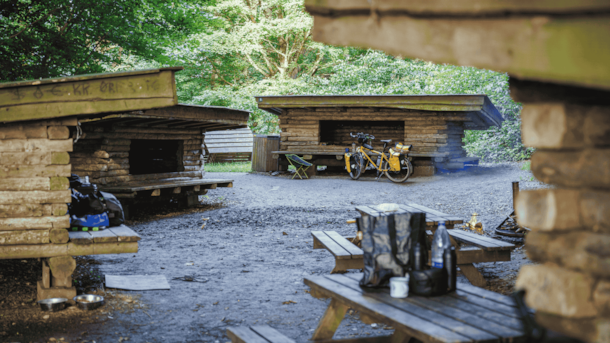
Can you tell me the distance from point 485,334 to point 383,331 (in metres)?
2.39

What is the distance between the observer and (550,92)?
1.77 metres

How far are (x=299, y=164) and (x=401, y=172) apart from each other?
3.70 metres

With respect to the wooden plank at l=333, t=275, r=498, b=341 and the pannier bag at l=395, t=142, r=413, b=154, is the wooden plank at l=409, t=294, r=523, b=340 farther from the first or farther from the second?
the pannier bag at l=395, t=142, r=413, b=154

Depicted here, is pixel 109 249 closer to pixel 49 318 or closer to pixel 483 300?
pixel 49 318

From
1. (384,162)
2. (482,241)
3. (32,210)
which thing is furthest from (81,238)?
(384,162)

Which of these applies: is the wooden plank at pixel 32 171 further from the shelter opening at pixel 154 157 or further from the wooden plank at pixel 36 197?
the shelter opening at pixel 154 157

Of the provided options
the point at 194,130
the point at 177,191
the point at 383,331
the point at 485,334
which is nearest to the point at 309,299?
the point at 383,331

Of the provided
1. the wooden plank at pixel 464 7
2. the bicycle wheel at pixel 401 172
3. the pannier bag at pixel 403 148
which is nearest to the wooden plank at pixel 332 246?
the wooden plank at pixel 464 7

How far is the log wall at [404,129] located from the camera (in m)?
16.1

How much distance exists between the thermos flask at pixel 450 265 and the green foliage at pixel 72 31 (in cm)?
849

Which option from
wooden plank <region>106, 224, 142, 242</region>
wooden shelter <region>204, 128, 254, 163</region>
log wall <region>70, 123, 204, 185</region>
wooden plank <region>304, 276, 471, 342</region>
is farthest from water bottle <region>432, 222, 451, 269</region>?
wooden shelter <region>204, 128, 254, 163</region>

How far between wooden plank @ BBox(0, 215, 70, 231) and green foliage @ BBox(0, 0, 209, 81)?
487 cm

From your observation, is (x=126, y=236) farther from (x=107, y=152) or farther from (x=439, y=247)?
(x=107, y=152)

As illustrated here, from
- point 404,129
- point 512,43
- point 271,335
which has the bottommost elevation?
point 271,335
